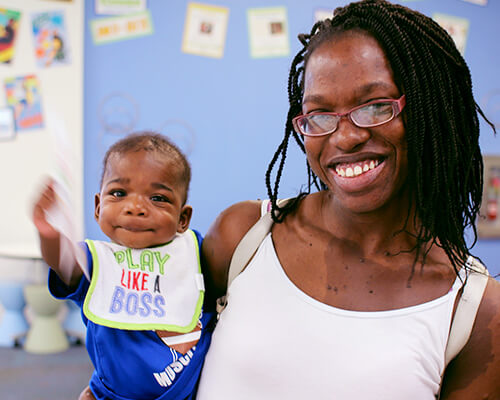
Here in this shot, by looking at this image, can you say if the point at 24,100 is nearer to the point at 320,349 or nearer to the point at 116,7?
the point at 116,7

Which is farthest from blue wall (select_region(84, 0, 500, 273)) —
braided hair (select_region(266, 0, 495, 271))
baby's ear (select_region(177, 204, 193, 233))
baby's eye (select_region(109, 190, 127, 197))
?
braided hair (select_region(266, 0, 495, 271))

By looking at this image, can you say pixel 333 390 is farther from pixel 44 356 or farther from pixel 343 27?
pixel 44 356

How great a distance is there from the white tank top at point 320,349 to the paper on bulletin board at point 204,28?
2500mm

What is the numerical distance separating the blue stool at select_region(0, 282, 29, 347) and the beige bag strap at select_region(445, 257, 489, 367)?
291 cm

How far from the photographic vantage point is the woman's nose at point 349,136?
2.74 feet

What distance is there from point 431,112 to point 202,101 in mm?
2470

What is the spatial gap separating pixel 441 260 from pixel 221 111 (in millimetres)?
2458

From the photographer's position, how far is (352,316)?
2.85 feet

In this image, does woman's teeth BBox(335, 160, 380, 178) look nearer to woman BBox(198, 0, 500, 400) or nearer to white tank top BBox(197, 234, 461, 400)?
woman BBox(198, 0, 500, 400)

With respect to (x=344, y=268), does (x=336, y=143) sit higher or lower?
higher

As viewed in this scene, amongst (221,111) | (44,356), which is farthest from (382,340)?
(44,356)

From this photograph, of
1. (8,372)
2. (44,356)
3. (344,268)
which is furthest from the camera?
(44,356)

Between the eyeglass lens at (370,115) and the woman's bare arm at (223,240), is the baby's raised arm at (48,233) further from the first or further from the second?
the eyeglass lens at (370,115)

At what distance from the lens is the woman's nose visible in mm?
835
